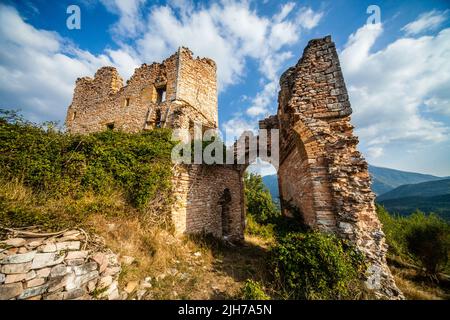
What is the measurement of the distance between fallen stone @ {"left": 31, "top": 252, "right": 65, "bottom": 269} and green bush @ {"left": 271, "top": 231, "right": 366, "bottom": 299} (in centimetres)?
394

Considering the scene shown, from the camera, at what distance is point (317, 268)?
10.2 feet

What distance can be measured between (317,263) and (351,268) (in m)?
0.72

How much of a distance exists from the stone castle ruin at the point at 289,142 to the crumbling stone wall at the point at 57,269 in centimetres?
277

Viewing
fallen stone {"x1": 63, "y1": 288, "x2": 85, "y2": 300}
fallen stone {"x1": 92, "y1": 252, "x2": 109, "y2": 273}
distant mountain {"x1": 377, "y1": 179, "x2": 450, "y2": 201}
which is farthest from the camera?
distant mountain {"x1": 377, "y1": 179, "x2": 450, "y2": 201}

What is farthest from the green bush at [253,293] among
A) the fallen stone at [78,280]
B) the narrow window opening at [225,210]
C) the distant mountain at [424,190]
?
the distant mountain at [424,190]

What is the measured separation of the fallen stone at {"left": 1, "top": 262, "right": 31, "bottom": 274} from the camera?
2.46m

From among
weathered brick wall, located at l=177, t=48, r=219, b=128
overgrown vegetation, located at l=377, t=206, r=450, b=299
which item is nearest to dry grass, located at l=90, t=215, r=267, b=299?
overgrown vegetation, located at l=377, t=206, r=450, b=299

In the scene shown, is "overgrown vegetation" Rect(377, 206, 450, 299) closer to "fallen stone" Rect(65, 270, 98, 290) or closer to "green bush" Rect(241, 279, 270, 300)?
"green bush" Rect(241, 279, 270, 300)

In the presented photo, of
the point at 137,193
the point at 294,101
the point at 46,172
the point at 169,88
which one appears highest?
the point at 169,88

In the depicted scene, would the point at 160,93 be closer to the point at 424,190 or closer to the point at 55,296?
the point at 55,296

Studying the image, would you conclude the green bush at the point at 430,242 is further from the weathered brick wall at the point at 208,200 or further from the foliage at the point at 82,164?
the foliage at the point at 82,164

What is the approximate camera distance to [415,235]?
20.7ft

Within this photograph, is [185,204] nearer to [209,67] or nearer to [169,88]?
[169,88]

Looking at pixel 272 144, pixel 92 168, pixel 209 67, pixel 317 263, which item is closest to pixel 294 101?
pixel 272 144
